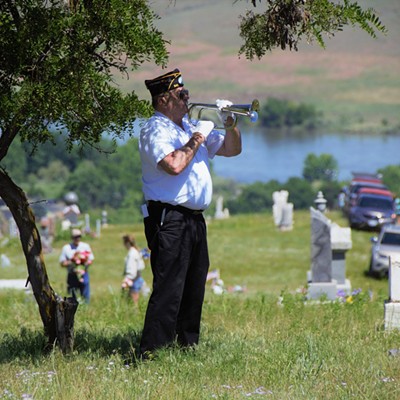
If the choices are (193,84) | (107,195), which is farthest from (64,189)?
(193,84)

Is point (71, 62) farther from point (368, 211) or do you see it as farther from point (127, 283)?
point (368, 211)

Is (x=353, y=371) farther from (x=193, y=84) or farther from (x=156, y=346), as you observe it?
(x=193, y=84)

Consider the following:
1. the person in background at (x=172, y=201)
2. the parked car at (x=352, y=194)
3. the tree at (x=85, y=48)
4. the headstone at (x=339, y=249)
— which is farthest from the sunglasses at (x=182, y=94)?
the parked car at (x=352, y=194)

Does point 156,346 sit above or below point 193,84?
below

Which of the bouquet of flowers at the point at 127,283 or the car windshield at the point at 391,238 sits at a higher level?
the bouquet of flowers at the point at 127,283

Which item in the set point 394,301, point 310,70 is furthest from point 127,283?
point 310,70

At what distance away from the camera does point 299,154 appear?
17912cm

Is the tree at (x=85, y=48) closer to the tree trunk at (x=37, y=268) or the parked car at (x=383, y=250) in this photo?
the tree trunk at (x=37, y=268)

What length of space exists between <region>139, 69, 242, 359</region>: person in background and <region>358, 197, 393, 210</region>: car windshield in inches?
1350

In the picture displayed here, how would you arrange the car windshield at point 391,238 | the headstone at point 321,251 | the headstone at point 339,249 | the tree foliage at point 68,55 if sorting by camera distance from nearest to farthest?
the tree foliage at point 68,55, the headstone at point 321,251, the headstone at point 339,249, the car windshield at point 391,238

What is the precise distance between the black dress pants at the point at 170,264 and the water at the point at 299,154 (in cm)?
14585

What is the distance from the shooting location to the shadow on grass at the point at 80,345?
6.67m

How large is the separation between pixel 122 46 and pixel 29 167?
14415 centimetres

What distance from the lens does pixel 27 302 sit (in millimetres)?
12281
